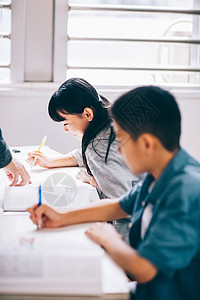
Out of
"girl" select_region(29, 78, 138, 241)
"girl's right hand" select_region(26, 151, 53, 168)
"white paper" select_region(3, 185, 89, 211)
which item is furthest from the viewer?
"girl's right hand" select_region(26, 151, 53, 168)

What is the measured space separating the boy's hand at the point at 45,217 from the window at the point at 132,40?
1.65 m

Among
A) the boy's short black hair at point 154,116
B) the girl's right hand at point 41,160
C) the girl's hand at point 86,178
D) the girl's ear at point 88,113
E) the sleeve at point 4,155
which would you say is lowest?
the girl's hand at point 86,178

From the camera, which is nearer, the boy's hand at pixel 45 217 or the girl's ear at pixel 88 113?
the boy's hand at pixel 45 217

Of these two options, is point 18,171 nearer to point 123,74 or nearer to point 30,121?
point 30,121

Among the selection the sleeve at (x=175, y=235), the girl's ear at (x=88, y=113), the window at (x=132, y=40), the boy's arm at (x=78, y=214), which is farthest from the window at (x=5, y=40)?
the sleeve at (x=175, y=235)

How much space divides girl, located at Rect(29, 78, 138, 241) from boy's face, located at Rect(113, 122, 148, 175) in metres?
0.47

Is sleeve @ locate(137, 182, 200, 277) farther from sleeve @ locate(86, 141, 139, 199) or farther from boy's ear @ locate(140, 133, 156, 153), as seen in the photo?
sleeve @ locate(86, 141, 139, 199)

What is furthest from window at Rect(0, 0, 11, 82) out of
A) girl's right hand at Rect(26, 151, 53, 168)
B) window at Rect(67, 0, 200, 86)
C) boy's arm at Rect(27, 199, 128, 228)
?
boy's arm at Rect(27, 199, 128, 228)

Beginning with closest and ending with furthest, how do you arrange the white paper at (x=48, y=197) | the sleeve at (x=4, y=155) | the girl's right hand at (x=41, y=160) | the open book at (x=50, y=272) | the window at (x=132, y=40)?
the open book at (x=50, y=272)
the white paper at (x=48, y=197)
the sleeve at (x=4, y=155)
the girl's right hand at (x=41, y=160)
the window at (x=132, y=40)

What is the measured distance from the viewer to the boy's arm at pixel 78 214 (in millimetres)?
997

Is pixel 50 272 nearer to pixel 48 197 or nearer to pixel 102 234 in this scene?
pixel 102 234

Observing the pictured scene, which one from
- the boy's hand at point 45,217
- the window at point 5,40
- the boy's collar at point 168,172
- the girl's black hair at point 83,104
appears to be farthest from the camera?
the window at point 5,40

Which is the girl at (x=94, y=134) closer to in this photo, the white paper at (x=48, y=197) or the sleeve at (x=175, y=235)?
the white paper at (x=48, y=197)

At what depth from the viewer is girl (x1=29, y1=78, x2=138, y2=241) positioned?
4.61ft
